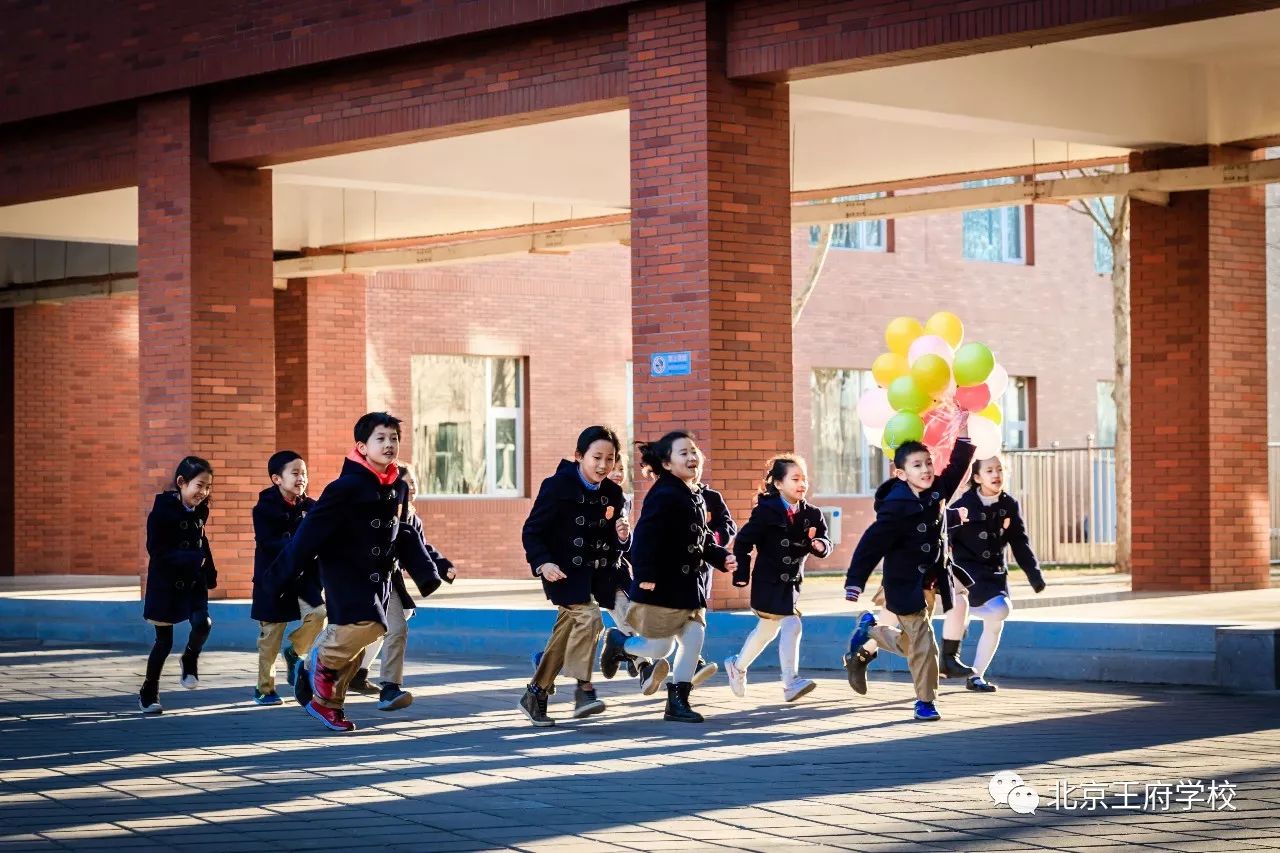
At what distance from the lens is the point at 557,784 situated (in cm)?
844

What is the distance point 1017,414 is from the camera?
3641cm

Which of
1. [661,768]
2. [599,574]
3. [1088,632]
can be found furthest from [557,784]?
[1088,632]

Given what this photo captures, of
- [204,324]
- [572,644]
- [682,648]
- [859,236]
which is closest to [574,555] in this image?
[572,644]

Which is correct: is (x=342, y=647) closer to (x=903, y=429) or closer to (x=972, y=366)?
(x=903, y=429)

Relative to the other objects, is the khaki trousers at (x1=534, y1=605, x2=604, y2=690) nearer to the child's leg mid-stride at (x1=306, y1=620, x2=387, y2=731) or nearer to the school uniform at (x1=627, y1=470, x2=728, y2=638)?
the school uniform at (x1=627, y1=470, x2=728, y2=638)

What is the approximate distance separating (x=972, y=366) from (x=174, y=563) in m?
6.26

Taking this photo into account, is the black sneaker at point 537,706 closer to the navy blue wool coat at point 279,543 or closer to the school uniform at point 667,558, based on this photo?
the school uniform at point 667,558

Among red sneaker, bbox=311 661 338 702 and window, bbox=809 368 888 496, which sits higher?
window, bbox=809 368 888 496

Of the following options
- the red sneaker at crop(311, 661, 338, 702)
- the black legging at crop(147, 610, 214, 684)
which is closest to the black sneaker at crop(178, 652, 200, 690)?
the black legging at crop(147, 610, 214, 684)

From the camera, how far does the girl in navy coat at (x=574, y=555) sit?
10781mm

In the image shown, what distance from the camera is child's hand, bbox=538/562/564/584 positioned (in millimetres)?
10633

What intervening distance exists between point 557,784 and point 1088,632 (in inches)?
230

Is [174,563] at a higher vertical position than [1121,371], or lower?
lower

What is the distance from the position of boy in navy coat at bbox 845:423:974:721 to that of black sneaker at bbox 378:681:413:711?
2.60m
